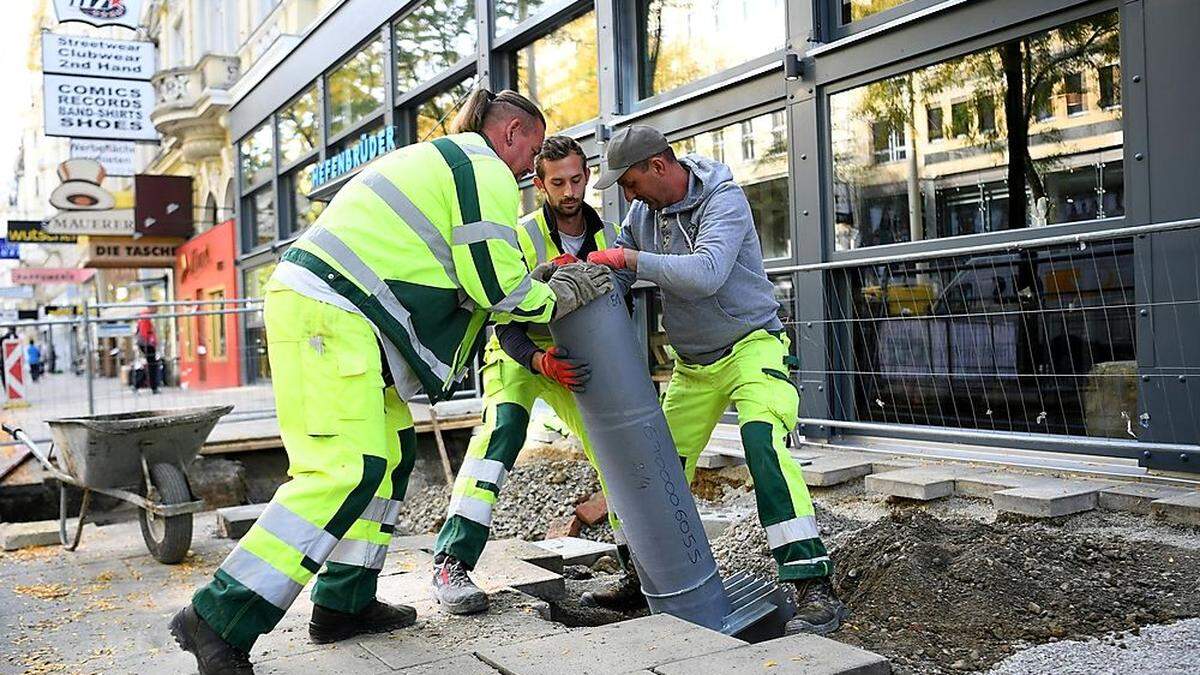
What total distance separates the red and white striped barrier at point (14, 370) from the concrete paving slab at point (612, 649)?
1198cm

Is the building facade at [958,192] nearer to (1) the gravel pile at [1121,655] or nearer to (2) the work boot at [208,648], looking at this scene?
(1) the gravel pile at [1121,655]

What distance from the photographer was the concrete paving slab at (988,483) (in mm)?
4930

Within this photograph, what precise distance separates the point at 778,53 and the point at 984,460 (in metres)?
3.00

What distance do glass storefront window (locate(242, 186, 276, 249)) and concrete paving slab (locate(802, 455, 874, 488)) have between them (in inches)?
633

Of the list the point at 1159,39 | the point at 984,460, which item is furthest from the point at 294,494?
the point at 1159,39

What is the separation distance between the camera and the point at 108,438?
586 centimetres

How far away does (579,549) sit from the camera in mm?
5473

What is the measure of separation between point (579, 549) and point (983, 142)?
316 centimetres

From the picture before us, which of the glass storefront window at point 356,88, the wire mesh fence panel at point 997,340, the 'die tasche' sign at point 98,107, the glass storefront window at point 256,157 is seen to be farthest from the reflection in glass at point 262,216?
the wire mesh fence panel at point 997,340

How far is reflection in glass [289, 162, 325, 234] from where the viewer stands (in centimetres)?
1814

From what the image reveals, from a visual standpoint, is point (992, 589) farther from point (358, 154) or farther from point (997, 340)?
point (358, 154)

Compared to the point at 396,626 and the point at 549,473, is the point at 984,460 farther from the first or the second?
the point at 396,626

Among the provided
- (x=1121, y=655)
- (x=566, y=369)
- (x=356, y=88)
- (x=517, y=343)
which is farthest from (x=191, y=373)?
(x=1121, y=655)

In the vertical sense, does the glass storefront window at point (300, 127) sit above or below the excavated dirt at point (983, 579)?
above
